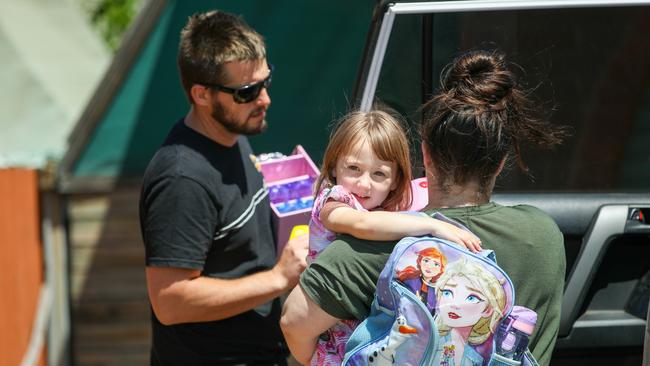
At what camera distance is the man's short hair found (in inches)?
116

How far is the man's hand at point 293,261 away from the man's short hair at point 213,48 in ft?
1.90

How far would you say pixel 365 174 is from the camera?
2.26 m

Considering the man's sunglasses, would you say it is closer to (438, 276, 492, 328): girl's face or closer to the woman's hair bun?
the woman's hair bun

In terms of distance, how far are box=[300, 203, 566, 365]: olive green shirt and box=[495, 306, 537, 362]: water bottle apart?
0.12 feet

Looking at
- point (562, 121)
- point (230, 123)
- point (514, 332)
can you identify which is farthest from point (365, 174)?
point (562, 121)

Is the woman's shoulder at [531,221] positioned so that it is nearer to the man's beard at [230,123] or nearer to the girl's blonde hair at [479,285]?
the girl's blonde hair at [479,285]

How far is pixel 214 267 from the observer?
2881mm

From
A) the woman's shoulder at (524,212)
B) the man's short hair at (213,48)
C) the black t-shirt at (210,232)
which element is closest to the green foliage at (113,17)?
the man's short hair at (213,48)

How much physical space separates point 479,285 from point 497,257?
0.39 ft

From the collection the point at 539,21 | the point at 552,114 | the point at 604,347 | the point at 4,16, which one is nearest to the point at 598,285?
the point at 604,347

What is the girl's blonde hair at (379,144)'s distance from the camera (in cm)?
225

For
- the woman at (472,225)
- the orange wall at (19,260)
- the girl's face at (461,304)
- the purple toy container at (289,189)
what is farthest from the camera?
the orange wall at (19,260)

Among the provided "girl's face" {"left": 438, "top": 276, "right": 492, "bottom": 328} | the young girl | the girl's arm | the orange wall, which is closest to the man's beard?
the young girl

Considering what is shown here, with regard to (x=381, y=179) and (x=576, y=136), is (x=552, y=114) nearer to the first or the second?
(x=576, y=136)
